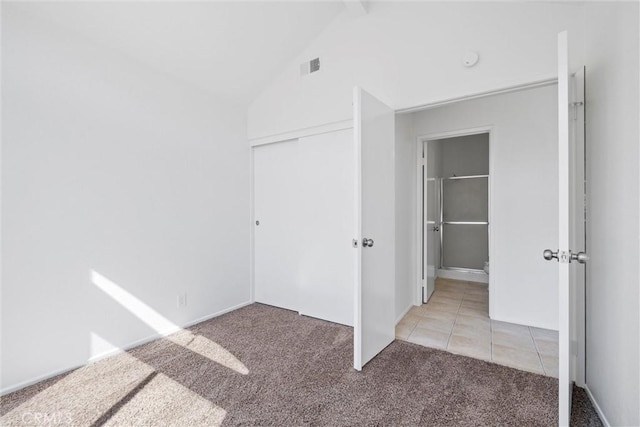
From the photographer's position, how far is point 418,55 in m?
2.33

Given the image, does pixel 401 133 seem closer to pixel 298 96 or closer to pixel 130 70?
pixel 298 96

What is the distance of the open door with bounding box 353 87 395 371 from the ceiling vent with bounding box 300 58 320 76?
1075 mm

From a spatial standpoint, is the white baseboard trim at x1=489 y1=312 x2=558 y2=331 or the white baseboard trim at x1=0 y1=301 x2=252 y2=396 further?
the white baseboard trim at x1=489 y1=312 x2=558 y2=331

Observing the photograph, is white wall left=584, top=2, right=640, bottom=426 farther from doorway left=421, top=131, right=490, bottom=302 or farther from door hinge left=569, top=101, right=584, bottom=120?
doorway left=421, top=131, right=490, bottom=302

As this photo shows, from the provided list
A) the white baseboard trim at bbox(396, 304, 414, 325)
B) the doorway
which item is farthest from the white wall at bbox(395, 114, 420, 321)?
the doorway

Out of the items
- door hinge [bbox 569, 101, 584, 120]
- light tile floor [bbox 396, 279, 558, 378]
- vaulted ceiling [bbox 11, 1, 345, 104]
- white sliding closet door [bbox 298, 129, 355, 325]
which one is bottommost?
light tile floor [bbox 396, 279, 558, 378]

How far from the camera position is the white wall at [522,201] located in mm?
2773

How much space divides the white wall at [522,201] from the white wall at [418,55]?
1081 millimetres

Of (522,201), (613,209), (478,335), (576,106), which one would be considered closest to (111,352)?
(478,335)

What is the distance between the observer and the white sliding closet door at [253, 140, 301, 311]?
3.21 meters

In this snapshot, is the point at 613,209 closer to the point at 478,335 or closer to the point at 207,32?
the point at 478,335

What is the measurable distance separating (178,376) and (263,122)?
8.65 ft

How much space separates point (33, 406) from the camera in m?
1.66

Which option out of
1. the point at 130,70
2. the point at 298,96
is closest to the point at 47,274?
the point at 130,70
